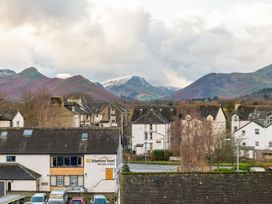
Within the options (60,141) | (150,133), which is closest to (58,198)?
(60,141)

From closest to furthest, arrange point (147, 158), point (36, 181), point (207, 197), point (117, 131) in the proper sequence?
point (207, 197)
point (36, 181)
point (117, 131)
point (147, 158)

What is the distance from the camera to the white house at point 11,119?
74.4 metres

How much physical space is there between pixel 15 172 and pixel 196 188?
1023 inches

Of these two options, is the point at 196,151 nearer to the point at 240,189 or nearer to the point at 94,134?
the point at 94,134

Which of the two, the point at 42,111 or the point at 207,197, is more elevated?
the point at 42,111

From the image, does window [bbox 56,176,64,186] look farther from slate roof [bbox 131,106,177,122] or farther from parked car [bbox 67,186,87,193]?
slate roof [bbox 131,106,177,122]

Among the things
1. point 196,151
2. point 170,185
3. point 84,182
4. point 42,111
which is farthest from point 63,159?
point 42,111

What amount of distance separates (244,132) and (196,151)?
26019mm

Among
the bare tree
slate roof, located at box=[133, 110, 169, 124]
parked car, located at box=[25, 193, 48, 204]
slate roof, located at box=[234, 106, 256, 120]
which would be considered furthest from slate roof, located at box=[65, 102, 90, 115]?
parked car, located at box=[25, 193, 48, 204]

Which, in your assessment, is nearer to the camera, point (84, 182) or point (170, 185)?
point (170, 185)

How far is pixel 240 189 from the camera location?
918 inches

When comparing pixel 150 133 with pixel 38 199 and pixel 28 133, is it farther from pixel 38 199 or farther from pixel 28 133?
pixel 38 199

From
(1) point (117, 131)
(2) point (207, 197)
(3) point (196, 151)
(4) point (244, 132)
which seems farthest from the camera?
(4) point (244, 132)

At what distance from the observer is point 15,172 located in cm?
4525
